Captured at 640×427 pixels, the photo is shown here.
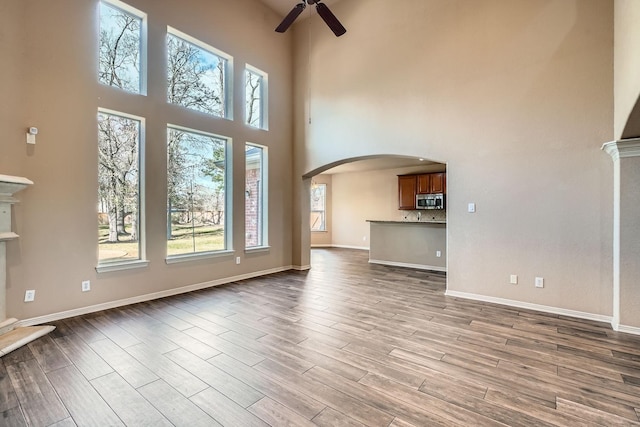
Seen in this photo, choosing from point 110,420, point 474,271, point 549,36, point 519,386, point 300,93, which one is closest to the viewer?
point 110,420

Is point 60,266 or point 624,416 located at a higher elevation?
point 60,266

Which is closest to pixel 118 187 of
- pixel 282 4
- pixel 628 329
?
pixel 282 4

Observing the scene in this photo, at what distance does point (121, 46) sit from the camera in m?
4.08

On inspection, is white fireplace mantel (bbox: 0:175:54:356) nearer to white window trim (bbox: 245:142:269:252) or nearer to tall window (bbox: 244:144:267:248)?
tall window (bbox: 244:144:267:248)

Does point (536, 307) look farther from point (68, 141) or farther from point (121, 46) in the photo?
point (121, 46)

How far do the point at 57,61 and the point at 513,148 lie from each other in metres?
5.71

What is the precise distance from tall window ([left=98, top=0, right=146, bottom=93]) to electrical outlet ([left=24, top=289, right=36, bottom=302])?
2650mm

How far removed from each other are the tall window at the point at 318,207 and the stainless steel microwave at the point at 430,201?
353 cm

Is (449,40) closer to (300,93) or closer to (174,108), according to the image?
(300,93)

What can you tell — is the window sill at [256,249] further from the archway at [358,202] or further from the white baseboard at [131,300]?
the archway at [358,202]

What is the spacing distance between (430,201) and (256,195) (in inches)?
203

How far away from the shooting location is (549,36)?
12.3ft

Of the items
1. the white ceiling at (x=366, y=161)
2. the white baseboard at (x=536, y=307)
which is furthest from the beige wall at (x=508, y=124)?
the white ceiling at (x=366, y=161)

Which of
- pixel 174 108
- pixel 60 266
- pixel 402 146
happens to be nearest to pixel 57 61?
pixel 174 108
